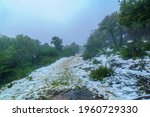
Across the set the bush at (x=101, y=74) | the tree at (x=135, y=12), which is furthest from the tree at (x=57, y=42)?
the bush at (x=101, y=74)

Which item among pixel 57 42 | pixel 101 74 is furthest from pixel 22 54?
pixel 101 74

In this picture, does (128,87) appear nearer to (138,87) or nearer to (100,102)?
(138,87)

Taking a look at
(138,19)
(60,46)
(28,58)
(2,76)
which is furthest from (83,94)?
(60,46)

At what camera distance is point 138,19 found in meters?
28.8

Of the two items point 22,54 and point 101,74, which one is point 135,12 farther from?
point 22,54

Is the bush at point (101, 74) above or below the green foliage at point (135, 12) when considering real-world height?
below

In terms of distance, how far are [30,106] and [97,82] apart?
7.76 meters

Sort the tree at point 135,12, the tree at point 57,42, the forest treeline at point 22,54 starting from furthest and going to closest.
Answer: the tree at point 57,42 → the forest treeline at point 22,54 → the tree at point 135,12

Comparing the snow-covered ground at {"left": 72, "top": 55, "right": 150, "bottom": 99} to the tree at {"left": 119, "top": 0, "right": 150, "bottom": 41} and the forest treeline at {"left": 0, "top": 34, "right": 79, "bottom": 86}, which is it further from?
the forest treeline at {"left": 0, "top": 34, "right": 79, "bottom": 86}

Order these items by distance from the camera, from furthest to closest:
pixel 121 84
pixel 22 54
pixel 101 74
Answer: pixel 22 54
pixel 101 74
pixel 121 84

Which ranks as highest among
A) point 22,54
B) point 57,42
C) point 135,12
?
point 57,42

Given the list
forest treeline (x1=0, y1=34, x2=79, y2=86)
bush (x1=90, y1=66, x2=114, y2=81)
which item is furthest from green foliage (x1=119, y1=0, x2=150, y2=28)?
forest treeline (x1=0, y1=34, x2=79, y2=86)

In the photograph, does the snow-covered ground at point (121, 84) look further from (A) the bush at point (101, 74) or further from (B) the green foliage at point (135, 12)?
(B) the green foliage at point (135, 12)

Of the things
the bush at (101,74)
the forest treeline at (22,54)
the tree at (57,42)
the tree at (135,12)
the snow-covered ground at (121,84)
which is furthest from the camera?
the tree at (57,42)
